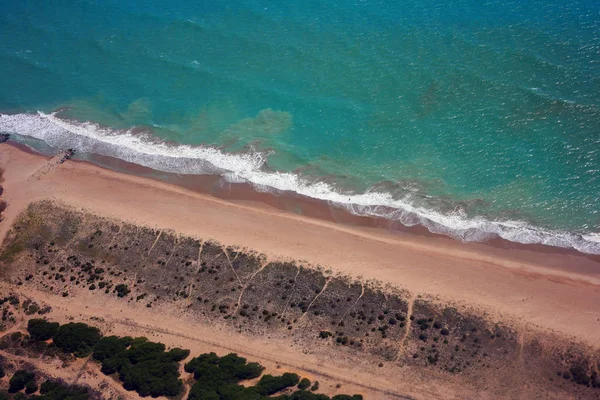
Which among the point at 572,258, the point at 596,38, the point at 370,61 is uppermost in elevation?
the point at 596,38

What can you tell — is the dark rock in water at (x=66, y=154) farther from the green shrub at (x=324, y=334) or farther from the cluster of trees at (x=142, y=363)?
the green shrub at (x=324, y=334)

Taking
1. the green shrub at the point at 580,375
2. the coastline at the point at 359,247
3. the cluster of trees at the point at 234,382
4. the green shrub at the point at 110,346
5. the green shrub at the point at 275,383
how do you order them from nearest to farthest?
the green shrub at the point at 580,375 → the cluster of trees at the point at 234,382 → the green shrub at the point at 275,383 → the green shrub at the point at 110,346 → the coastline at the point at 359,247

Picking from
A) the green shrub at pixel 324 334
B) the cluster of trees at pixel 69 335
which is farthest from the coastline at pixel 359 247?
the cluster of trees at pixel 69 335

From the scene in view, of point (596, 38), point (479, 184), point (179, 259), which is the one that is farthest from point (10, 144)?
point (596, 38)

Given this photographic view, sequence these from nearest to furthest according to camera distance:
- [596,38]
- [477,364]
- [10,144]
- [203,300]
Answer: [477,364], [203,300], [596,38], [10,144]

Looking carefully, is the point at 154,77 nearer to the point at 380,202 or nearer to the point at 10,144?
the point at 10,144

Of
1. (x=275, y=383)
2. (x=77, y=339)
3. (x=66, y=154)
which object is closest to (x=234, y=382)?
(x=275, y=383)

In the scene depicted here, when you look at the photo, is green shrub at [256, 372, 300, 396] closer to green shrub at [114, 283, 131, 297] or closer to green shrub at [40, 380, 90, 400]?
green shrub at [40, 380, 90, 400]
